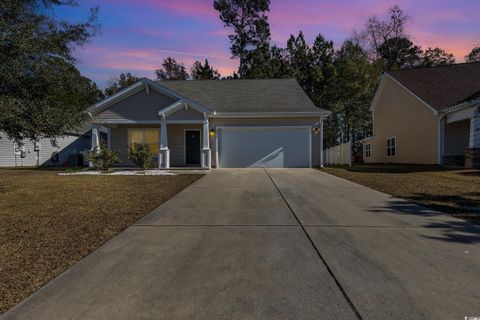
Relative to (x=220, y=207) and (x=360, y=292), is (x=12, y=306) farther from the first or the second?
(x=220, y=207)

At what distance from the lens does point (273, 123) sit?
17.8 m

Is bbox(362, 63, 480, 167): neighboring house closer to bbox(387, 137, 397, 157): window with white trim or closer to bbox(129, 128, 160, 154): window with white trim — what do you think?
bbox(387, 137, 397, 157): window with white trim

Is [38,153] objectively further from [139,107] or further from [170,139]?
[139,107]

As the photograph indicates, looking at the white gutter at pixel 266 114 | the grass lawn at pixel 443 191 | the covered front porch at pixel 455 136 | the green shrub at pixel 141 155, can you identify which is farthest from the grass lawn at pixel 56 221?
the covered front porch at pixel 455 136

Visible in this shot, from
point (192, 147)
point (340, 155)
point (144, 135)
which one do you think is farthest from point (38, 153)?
point (340, 155)

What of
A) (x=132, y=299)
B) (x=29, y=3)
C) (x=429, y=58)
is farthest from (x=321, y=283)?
(x=429, y=58)

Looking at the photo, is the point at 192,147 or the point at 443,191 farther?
the point at 192,147

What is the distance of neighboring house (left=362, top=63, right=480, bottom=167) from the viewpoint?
50.8ft

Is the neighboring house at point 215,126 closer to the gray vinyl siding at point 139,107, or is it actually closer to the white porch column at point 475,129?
the gray vinyl siding at point 139,107

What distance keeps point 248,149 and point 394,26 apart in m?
31.5

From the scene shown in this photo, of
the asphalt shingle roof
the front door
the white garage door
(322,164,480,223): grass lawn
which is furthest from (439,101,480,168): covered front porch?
the front door

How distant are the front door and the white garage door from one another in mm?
1474

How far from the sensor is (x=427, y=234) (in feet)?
15.9

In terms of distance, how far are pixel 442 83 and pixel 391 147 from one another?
5340mm
